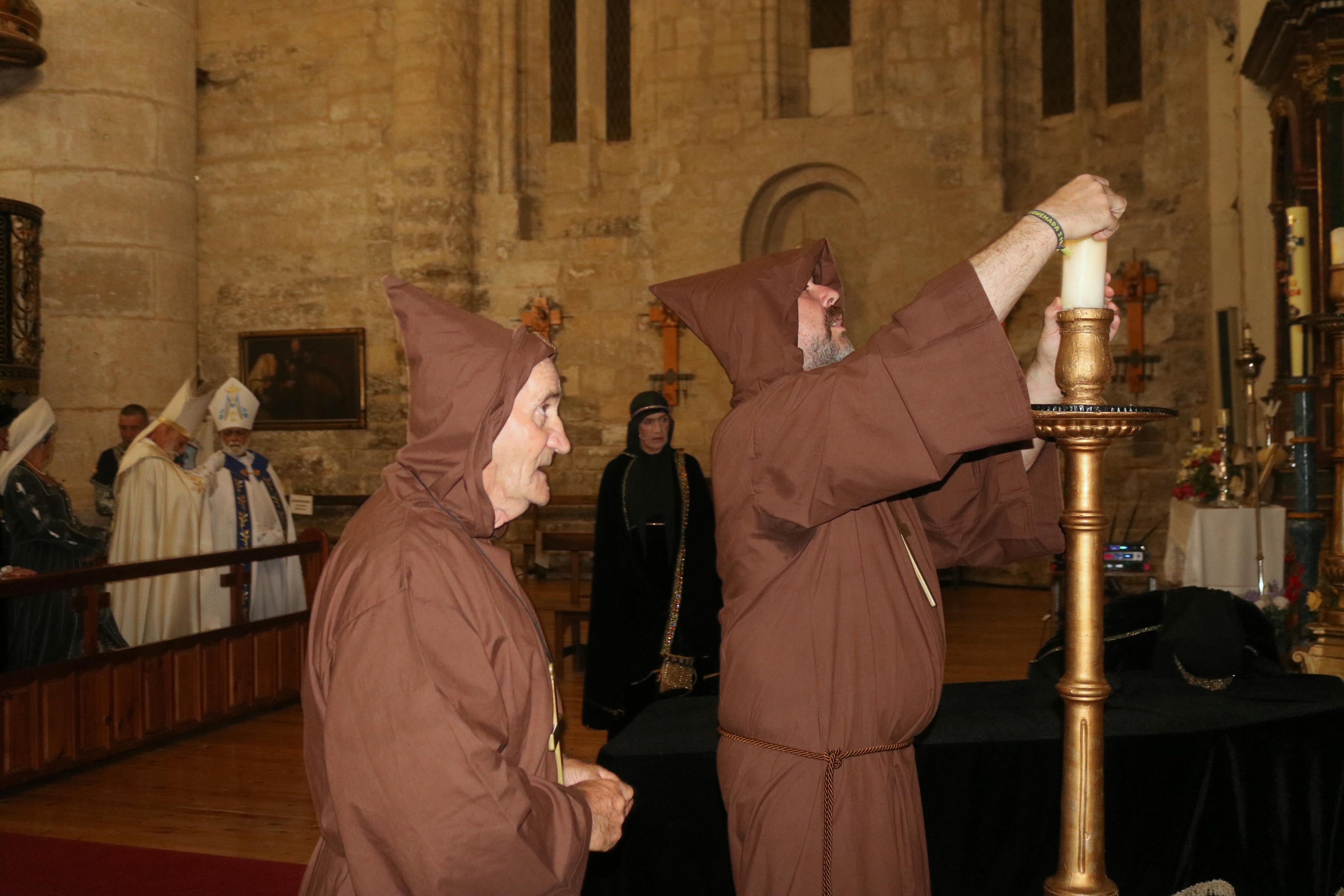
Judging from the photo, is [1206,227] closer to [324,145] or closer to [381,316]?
[381,316]

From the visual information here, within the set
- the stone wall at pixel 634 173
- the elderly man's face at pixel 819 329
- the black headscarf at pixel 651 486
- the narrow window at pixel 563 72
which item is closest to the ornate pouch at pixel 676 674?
the black headscarf at pixel 651 486

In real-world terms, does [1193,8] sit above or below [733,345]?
→ above

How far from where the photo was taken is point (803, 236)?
12109mm

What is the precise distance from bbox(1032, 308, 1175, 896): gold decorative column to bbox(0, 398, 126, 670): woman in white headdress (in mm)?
5720

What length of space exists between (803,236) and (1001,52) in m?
2.55

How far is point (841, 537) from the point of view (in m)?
2.21

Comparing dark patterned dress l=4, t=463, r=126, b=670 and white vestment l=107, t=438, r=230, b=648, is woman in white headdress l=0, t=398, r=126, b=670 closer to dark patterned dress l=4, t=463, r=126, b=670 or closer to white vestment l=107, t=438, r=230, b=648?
dark patterned dress l=4, t=463, r=126, b=670

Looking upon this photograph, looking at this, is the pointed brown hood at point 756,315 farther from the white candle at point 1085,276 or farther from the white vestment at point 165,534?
the white vestment at point 165,534

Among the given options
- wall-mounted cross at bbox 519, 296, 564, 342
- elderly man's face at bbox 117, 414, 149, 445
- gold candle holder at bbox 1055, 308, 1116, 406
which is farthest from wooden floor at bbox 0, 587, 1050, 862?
wall-mounted cross at bbox 519, 296, 564, 342

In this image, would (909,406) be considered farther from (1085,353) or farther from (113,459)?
(113,459)

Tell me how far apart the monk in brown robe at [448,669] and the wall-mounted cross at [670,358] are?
10026 millimetres

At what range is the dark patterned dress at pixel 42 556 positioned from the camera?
20.6ft

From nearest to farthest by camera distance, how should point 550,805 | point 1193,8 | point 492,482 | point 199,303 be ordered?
1. point 550,805
2. point 492,482
3. point 1193,8
4. point 199,303

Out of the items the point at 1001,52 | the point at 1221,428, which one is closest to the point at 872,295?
the point at 1001,52
